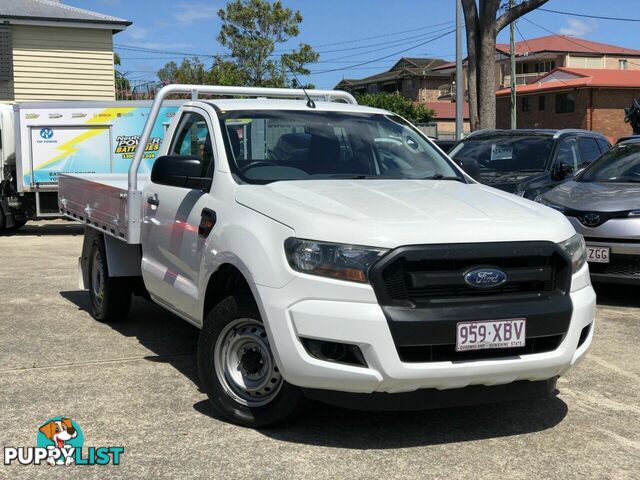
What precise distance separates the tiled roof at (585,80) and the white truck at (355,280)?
155ft

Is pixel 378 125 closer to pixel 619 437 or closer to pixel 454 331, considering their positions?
pixel 454 331

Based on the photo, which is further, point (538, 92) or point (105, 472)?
point (538, 92)

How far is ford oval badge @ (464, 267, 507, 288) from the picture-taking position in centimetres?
383

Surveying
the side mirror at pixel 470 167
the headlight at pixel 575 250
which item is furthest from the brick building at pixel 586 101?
the headlight at pixel 575 250

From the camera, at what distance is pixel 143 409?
4.60 m

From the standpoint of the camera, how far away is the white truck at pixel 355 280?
3.73 metres

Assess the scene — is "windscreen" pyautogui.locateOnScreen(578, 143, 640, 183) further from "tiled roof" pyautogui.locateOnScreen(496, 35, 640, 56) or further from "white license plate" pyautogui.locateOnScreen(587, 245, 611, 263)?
"tiled roof" pyautogui.locateOnScreen(496, 35, 640, 56)

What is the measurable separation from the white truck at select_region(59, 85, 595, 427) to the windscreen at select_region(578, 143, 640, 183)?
4117 mm

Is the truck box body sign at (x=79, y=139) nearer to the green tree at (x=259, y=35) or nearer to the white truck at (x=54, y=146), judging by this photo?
the white truck at (x=54, y=146)

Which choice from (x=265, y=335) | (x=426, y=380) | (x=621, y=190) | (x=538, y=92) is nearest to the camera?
(x=426, y=380)

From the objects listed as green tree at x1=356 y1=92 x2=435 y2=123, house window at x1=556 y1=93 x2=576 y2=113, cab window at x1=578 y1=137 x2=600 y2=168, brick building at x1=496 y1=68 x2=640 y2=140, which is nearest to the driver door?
cab window at x1=578 y1=137 x2=600 y2=168

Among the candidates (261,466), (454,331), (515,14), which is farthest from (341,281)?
(515,14)

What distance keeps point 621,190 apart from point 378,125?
3.53 metres

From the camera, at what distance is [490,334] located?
382 cm
